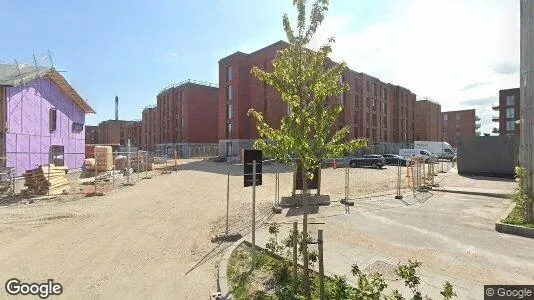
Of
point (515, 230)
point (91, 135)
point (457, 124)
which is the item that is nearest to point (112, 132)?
point (91, 135)

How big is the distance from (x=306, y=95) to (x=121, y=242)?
7.00 m

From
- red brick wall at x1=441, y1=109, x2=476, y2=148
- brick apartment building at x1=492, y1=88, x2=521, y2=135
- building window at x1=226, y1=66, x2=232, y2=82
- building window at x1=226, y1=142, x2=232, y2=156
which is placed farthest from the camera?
red brick wall at x1=441, y1=109, x2=476, y2=148

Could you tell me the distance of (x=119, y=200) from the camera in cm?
1537

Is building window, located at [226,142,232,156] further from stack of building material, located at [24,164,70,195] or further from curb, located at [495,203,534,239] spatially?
curb, located at [495,203,534,239]

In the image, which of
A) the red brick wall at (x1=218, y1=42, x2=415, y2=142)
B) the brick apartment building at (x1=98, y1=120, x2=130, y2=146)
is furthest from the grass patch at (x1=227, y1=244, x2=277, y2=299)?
the brick apartment building at (x1=98, y1=120, x2=130, y2=146)

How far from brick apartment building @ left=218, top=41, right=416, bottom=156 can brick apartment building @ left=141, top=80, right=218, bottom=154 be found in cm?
1148

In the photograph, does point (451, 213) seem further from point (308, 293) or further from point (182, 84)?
point (182, 84)

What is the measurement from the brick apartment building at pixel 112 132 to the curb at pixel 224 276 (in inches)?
3503

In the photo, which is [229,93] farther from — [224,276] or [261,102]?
[224,276]

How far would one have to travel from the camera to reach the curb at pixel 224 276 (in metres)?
5.36

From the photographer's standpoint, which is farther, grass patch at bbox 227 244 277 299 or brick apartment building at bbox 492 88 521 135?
brick apartment building at bbox 492 88 521 135

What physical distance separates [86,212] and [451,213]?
50.0 ft

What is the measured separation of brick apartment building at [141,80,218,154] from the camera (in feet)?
204

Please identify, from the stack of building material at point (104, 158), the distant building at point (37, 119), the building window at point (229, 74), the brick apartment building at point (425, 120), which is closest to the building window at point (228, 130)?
the building window at point (229, 74)
